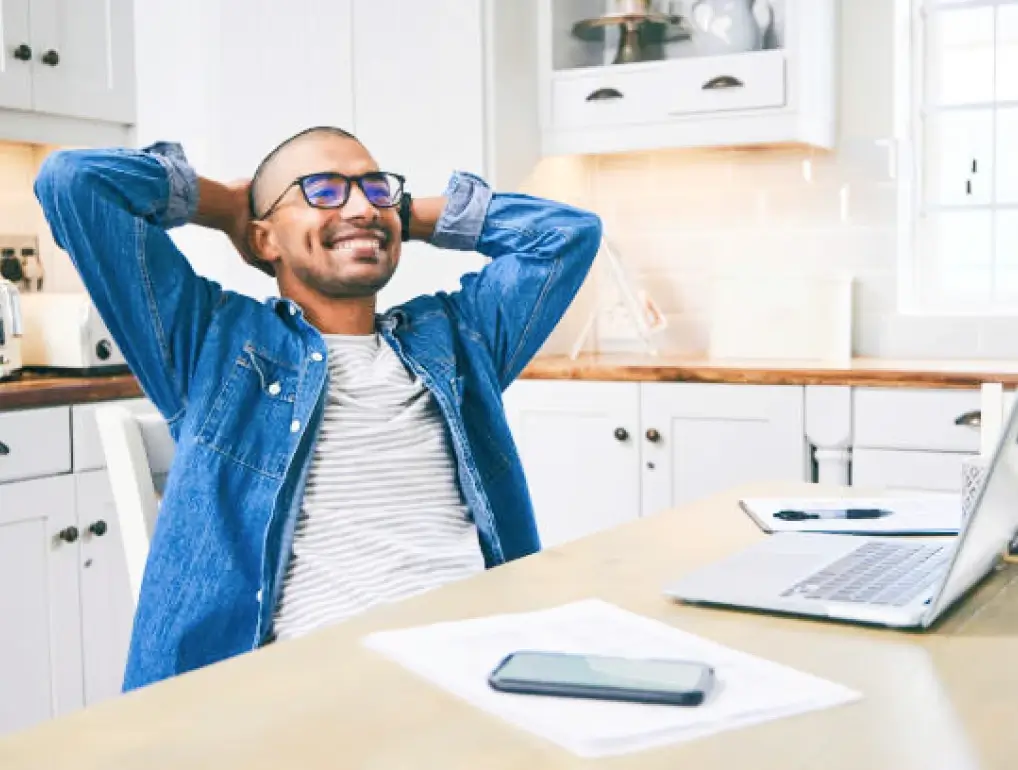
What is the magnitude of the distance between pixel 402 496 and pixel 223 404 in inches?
10.2

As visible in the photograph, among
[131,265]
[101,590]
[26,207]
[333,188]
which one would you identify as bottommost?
[101,590]

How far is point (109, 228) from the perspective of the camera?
1.72 metres

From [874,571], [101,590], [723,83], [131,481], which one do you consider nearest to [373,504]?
[131,481]

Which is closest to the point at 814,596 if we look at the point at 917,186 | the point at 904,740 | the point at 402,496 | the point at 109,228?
the point at 904,740

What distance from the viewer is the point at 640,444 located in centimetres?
335

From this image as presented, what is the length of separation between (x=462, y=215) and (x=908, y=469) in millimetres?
1414

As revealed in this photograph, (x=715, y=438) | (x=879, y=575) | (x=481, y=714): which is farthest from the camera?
(x=715, y=438)

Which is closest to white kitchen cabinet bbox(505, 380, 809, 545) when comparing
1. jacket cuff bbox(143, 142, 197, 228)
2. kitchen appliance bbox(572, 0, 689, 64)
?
kitchen appliance bbox(572, 0, 689, 64)

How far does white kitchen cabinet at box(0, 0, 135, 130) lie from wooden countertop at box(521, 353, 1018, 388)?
136 centimetres

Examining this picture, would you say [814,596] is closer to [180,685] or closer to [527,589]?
[527,589]

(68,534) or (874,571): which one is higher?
(874,571)

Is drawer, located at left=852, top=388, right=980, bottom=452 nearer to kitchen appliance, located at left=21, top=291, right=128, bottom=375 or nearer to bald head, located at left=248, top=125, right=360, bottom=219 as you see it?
bald head, located at left=248, top=125, right=360, bottom=219

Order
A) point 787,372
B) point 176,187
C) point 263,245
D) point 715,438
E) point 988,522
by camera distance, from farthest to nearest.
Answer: point 715,438, point 787,372, point 263,245, point 176,187, point 988,522

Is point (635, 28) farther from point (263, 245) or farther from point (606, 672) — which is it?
point (606, 672)
